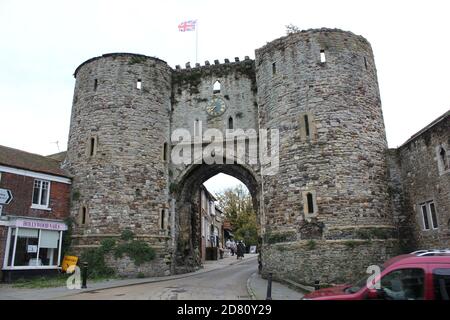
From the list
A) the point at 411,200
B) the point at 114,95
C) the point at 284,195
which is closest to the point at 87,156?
the point at 114,95

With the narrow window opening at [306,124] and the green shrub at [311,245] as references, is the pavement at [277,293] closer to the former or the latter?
the green shrub at [311,245]

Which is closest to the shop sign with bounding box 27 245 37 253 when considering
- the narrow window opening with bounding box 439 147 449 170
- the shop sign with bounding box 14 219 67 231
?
the shop sign with bounding box 14 219 67 231

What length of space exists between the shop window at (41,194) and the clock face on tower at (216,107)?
853 centimetres

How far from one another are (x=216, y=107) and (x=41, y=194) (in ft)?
30.5

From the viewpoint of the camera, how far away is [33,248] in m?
15.1

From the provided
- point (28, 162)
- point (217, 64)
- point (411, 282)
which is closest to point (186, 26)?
point (217, 64)

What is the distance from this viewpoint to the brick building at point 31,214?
1430 centimetres

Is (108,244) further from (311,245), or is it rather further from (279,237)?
(311,245)

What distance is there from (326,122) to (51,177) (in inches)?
493

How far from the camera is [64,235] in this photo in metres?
16.8

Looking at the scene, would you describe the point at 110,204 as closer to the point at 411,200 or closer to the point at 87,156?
the point at 87,156

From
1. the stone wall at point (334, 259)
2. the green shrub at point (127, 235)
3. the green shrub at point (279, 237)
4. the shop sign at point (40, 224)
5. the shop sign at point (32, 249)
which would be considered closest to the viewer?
the stone wall at point (334, 259)

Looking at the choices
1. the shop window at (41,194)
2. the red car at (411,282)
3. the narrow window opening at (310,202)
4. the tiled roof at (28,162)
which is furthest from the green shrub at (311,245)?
the tiled roof at (28,162)

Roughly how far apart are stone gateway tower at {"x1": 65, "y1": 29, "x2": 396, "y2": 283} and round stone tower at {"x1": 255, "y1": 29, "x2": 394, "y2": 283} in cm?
4
